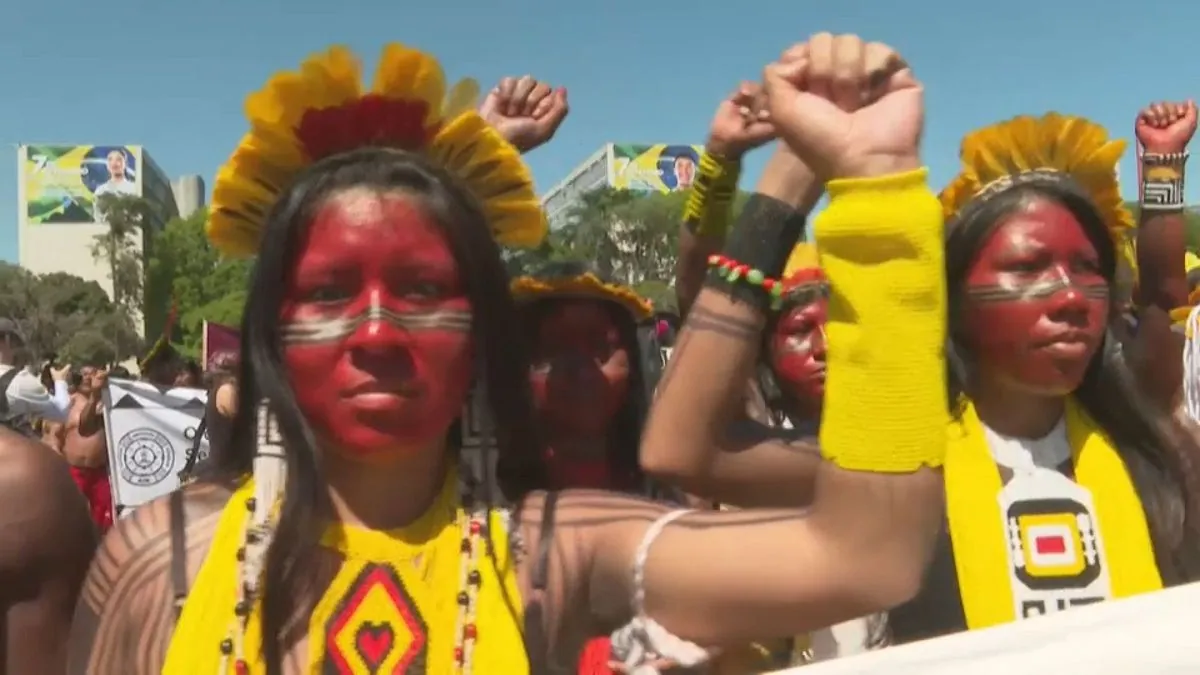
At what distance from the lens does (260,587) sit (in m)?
1.76

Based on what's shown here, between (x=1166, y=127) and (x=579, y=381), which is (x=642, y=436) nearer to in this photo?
(x=579, y=381)

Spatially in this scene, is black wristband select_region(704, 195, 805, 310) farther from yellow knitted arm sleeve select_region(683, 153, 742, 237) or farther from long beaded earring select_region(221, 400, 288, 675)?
long beaded earring select_region(221, 400, 288, 675)

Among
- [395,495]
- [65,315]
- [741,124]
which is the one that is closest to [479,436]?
[395,495]

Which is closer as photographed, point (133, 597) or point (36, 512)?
point (133, 597)

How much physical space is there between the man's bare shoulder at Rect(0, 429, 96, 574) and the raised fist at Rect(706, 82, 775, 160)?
59.5 inches

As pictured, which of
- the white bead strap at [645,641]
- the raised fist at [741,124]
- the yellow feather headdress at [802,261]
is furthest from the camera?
the yellow feather headdress at [802,261]

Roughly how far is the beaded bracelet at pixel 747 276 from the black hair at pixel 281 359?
38 centimetres

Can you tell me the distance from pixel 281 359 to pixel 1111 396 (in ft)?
6.03

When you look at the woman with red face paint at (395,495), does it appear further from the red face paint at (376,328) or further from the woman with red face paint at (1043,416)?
the woman with red face paint at (1043,416)

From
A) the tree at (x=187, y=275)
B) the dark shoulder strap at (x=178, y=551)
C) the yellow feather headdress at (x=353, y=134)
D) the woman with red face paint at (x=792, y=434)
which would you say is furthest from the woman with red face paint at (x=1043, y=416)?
the tree at (x=187, y=275)

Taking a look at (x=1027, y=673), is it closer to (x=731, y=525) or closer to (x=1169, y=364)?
(x=731, y=525)

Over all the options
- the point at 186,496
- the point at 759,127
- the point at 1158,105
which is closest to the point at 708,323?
the point at 759,127

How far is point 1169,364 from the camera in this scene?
2.87 meters

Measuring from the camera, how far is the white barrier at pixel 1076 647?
1.24 m
